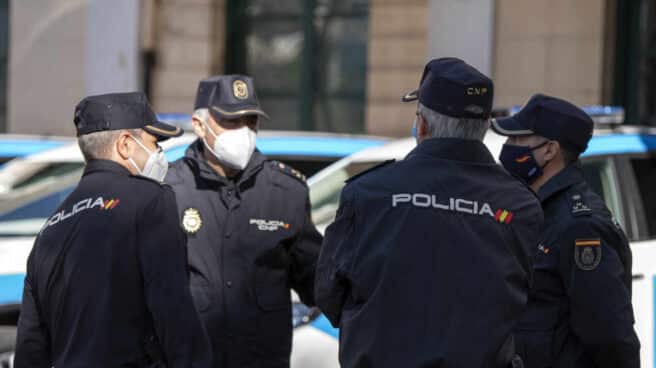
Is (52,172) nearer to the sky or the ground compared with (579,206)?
nearer to the ground

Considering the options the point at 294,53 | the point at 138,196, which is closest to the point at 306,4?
the point at 294,53

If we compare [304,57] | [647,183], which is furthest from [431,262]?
[304,57]

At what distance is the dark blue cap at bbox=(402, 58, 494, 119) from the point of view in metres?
3.29

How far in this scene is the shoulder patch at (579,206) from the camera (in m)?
3.84

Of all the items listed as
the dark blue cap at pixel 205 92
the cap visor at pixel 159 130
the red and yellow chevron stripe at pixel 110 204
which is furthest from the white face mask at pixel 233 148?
the red and yellow chevron stripe at pixel 110 204

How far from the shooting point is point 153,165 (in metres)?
3.79

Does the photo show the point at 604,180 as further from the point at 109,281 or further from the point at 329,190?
the point at 109,281

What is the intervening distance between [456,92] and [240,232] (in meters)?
1.62

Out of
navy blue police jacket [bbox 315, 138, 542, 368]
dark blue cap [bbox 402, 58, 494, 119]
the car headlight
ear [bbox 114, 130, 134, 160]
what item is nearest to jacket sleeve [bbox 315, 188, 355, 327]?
navy blue police jacket [bbox 315, 138, 542, 368]

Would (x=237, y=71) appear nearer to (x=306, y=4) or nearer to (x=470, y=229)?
(x=306, y=4)

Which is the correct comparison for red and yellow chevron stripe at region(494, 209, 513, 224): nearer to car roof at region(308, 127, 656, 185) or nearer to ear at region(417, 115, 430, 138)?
ear at region(417, 115, 430, 138)

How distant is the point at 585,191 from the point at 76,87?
409 inches

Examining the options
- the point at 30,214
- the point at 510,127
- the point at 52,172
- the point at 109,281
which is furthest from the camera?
the point at 52,172

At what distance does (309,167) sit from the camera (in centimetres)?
720
